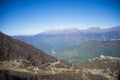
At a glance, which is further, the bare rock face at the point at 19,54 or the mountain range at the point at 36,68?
the bare rock face at the point at 19,54

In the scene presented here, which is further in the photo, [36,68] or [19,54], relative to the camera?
[19,54]

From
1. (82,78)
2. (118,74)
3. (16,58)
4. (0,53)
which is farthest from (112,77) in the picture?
(0,53)

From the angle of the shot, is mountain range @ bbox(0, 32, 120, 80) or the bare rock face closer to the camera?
mountain range @ bbox(0, 32, 120, 80)

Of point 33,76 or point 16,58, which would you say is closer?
point 33,76

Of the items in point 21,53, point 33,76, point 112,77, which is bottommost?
point 112,77

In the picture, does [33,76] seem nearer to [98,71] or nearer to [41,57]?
[41,57]

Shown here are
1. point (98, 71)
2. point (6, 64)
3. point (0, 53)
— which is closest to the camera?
point (6, 64)

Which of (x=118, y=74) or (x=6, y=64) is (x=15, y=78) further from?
(x=118, y=74)

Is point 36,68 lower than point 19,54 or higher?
lower

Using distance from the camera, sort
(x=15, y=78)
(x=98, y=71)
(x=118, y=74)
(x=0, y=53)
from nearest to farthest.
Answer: (x=15, y=78) → (x=0, y=53) → (x=118, y=74) → (x=98, y=71)

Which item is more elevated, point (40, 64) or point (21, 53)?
point (21, 53)
